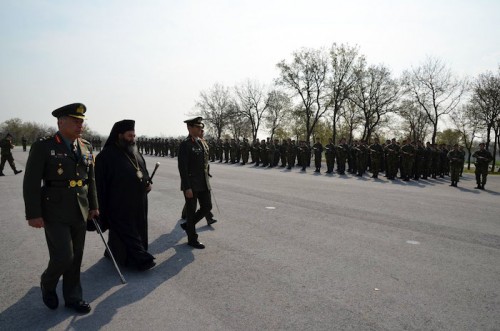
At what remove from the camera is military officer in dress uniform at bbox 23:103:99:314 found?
3447 mm

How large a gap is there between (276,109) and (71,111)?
61.2 meters

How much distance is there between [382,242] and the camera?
20.4ft

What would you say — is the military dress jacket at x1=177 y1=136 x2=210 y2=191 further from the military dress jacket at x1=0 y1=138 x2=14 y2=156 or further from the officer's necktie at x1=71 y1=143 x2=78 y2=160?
the military dress jacket at x1=0 y1=138 x2=14 y2=156

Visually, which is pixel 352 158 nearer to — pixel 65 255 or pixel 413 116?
pixel 65 255

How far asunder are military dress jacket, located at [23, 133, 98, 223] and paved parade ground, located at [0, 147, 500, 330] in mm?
998

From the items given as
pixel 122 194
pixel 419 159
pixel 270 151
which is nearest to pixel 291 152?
pixel 270 151

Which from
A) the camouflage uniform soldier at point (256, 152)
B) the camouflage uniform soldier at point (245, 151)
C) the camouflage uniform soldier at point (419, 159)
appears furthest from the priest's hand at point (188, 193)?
the camouflage uniform soldier at point (245, 151)

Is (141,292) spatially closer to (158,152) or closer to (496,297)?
(496,297)

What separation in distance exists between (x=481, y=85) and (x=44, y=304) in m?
38.3

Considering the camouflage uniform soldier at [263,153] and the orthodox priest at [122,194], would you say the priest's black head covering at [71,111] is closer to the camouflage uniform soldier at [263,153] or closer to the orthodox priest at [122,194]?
the orthodox priest at [122,194]

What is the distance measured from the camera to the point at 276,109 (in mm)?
63875

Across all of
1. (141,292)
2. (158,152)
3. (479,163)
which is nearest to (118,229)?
(141,292)

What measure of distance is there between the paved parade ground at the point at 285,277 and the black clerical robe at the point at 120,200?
31 cm

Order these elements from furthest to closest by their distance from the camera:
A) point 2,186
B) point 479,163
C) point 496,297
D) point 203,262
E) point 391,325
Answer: point 479,163
point 2,186
point 203,262
point 496,297
point 391,325
